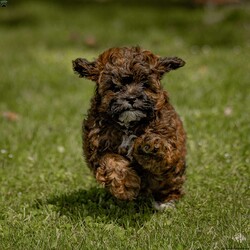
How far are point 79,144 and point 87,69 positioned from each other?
274 centimetres

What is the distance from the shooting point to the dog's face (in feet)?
15.8

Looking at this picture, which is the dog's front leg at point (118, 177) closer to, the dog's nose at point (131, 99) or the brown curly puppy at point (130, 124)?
the brown curly puppy at point (130, 124)

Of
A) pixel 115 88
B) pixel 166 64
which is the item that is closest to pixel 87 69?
pixel 115 88

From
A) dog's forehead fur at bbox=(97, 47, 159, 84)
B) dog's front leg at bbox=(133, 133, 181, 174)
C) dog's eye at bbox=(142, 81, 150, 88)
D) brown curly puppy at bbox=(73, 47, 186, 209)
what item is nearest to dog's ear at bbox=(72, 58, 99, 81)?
brown curly puppy at bbox=(73, 47, 186, 209)

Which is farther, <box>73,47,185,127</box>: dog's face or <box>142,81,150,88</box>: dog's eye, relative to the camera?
<box>142,81,150,88</box>: dog's eye

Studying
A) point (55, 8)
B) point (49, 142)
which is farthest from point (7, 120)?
point (55, 8)

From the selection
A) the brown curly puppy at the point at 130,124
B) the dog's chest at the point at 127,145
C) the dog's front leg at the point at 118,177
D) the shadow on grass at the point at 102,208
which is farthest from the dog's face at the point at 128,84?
the shadow on grass at the point at 102,208

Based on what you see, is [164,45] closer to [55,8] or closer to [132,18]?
[132,18]

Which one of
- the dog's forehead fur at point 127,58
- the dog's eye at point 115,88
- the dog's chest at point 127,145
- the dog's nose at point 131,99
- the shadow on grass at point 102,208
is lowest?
the shadow on grass at point 102,208

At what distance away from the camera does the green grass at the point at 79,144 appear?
188 inches

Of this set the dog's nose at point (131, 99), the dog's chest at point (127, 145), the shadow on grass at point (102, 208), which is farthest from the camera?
the shadow on grass at point (102, 208)

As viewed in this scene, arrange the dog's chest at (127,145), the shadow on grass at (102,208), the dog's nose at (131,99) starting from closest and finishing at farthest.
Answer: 1. the dog's nose at (131,99)
2. the dog's chest at (127,145)
3. the shadow on grass at (102,208)

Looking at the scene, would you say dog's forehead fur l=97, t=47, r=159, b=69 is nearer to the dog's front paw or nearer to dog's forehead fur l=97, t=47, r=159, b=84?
dog's forehead fur l=97, t=47, r=159, b=84

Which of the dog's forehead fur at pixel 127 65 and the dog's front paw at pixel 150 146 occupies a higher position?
the dog's forehead fur at pixel 127 65
